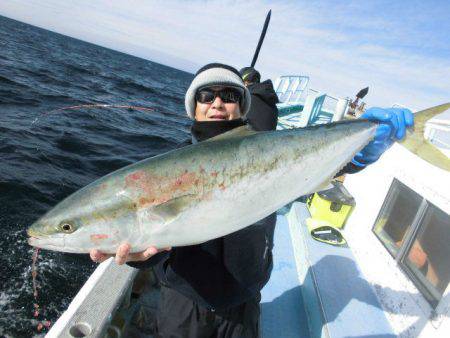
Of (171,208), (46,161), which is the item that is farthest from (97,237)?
(46,161)

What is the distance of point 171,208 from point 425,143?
2.05 meters

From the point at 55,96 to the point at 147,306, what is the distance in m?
20.8

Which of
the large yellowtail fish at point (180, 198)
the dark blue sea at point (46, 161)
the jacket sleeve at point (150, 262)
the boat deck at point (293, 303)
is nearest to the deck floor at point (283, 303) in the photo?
the boat deck at point (293, 303)

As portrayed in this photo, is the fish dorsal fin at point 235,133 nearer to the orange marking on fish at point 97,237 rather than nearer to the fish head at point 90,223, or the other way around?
the fish head at point 90,223

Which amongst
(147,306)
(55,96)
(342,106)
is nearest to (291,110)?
(342,106)

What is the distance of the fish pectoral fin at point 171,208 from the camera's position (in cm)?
203

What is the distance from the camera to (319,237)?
6.00m

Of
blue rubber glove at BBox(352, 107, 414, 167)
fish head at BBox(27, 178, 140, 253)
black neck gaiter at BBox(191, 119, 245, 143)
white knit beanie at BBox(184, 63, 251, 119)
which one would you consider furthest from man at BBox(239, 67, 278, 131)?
fish head at BBox(27, 178, 140, 253)

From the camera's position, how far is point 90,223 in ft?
6.87

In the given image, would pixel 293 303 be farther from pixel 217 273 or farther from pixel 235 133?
pixel 235 133

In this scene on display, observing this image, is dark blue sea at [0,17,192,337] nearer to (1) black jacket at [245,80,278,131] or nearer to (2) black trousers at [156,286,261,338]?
(2) black trousers at [156,286,261,338]

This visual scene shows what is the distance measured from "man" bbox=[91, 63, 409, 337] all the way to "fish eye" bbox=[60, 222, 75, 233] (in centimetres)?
43

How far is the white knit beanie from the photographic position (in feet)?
9.03

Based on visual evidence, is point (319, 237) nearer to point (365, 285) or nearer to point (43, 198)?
point (365, 285)
